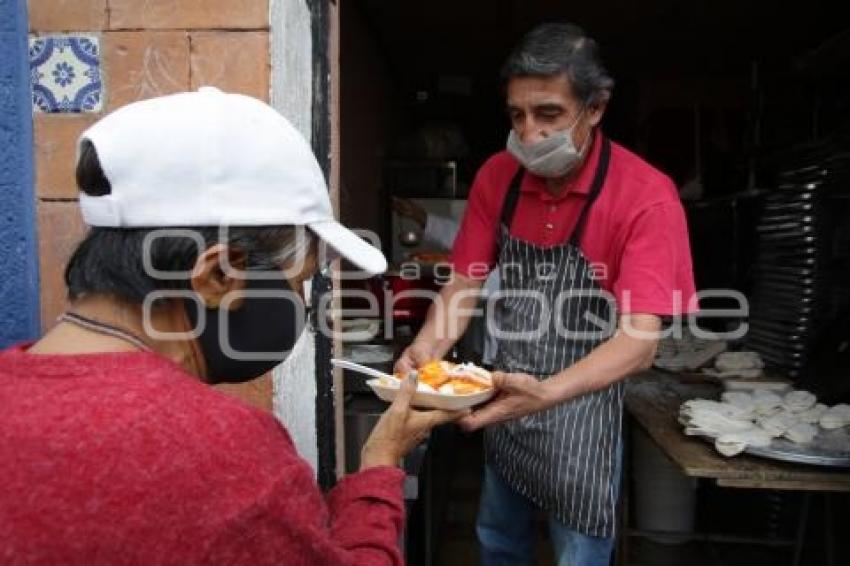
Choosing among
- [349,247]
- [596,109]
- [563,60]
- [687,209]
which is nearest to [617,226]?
[596,109]

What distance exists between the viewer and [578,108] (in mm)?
2074

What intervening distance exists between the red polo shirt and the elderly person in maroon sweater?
1.09 metres

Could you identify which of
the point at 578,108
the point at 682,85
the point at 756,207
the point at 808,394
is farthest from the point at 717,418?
the point at 682,85

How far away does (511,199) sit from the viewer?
2340 mm

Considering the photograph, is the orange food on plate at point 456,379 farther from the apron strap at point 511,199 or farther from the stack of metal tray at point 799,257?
the stack of metal tray at point 799,257

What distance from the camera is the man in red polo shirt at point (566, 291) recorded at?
6.48 feet

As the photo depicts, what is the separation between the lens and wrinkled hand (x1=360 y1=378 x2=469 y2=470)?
133 cm

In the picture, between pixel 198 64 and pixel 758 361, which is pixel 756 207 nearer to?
pixel 758 361

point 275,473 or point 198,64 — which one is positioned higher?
point 198,64

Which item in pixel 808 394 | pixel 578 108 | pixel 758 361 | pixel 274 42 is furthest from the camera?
pixel 758 361

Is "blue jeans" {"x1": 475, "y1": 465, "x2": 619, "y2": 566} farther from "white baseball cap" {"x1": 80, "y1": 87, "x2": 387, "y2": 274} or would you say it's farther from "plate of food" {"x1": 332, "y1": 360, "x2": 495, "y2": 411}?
"white baseball cap" {"x1": 80, "y1": 87, "x2": 387, "y2": 274}

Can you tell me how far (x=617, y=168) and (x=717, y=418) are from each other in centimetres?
114

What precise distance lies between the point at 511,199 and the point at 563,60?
1.66 feet

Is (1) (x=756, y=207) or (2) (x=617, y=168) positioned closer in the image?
(2) (x=617, y=168)
